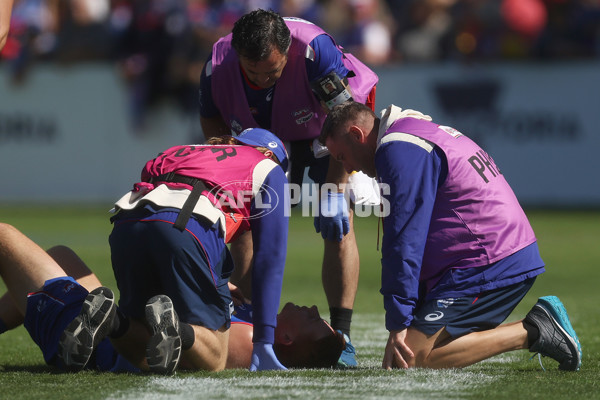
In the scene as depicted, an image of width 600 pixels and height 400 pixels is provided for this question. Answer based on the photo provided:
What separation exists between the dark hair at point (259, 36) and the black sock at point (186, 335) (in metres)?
1.79

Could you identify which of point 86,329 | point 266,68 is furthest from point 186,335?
point 266,68

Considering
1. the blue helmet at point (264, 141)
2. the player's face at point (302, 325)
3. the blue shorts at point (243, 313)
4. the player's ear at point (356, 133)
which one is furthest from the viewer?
the blue shorts at point (243, 313)

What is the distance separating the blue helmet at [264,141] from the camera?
17.5 ft

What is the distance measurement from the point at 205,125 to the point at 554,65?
8851 millimetres

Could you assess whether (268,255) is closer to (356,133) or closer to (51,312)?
(356,133)

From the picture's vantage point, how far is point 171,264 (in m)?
4.62

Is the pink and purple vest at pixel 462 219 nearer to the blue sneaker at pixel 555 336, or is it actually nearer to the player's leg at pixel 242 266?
the blue sneaker at pixel 555 336

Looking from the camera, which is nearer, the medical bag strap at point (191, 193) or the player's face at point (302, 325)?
the medical bag strap at point (191, 193)

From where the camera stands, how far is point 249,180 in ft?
16.2

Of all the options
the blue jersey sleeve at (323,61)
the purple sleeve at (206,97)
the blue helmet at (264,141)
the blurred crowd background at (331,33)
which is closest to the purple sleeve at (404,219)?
the blue helmet at (264,141)

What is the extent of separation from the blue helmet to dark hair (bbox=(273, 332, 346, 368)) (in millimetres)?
920

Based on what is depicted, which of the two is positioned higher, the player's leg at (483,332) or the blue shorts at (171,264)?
the blue shorts at (171,264)

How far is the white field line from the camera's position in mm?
4133

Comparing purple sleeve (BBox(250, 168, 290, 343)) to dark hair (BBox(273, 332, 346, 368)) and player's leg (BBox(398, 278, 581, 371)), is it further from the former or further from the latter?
player's leg (BBox(398, 278, 581, 371))
